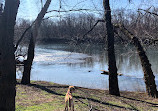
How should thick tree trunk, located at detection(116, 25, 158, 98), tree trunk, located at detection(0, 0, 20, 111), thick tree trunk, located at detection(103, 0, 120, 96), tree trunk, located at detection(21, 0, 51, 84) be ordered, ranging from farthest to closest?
tree trunk, located at detection(21, 0, 51, 84) → thick tree trunk, located at detection(116, 25, 158, 98) → thick tree trunk, located at detection(103, 0, 120, 96) → tree trunk, located at detection(0, 0, 20, 111)

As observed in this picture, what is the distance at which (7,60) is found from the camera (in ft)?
11.8

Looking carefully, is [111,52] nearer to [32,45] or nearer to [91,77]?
[32,45]

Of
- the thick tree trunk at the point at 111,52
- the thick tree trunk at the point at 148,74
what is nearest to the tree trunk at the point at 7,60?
the thick tree trunk at the point at 111,52

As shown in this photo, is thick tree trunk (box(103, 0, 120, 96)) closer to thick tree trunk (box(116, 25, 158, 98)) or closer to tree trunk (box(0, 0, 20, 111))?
thick tree trunk (box(116, 25, 158, 98))

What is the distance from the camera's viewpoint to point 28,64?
988 centimetres

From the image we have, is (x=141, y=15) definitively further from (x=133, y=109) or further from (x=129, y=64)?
(x=129, y=64)

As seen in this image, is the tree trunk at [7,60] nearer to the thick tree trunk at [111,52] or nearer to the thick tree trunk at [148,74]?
the thick tree trunk at [111,52]

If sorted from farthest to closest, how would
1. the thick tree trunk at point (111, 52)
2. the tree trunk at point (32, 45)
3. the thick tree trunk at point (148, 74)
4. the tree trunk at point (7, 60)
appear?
the tree trunk at point (32, 45) → the thick tree trunk at point (148, 74) → the thick tree trunk at point (111, 52) → the tree trunk at point (7, 60)

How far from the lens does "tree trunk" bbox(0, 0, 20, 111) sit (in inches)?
139

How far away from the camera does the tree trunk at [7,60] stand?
3525 millimetres

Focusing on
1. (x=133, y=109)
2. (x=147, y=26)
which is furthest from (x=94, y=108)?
(x=147, y=26)

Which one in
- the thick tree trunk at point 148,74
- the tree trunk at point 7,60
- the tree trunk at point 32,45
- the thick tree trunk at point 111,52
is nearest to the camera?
the tree trunk at point 7,60

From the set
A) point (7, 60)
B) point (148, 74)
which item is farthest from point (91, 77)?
point (7, 60)

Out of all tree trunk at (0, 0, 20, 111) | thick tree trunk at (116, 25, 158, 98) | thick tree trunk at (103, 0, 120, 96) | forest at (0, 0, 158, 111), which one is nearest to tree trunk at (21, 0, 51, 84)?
forest at (0, 0, 158, 111)
